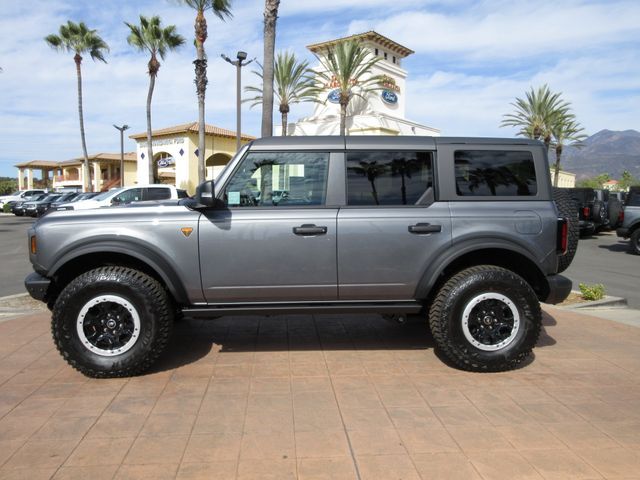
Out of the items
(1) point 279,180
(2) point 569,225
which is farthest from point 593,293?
(1) point 279,180

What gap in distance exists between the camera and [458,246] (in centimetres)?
448

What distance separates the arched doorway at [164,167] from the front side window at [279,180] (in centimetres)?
3871

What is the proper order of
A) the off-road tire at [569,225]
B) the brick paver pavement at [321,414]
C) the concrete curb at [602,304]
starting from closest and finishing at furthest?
the brick paver pavement at [321,414] → the off-road tire at [569,225] → the concrete curb at [602,304]

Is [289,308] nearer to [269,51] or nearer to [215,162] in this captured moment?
[269,51]

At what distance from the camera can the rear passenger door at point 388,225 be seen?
4438 mm

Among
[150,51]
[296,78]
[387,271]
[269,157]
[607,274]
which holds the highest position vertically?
[150,51]

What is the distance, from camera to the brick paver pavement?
305 centimetres

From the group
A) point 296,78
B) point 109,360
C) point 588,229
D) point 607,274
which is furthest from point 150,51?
point 109,360

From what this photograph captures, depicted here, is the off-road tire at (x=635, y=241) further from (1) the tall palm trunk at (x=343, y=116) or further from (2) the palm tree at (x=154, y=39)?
(2) the palm tree at (x=154, y=39)

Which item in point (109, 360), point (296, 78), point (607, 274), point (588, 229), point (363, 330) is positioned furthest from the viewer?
point (296, 78)

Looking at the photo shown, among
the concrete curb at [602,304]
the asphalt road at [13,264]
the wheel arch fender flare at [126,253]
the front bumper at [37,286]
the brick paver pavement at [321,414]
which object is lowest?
the brick paver pavement at [321,414]

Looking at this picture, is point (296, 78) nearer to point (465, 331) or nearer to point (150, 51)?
point (150, 51)

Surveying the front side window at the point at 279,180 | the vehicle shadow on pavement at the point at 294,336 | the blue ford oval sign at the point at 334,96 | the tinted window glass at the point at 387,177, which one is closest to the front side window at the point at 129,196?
the vehicle shadow on pavement at the point at 294,336

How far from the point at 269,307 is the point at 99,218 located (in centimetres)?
161
